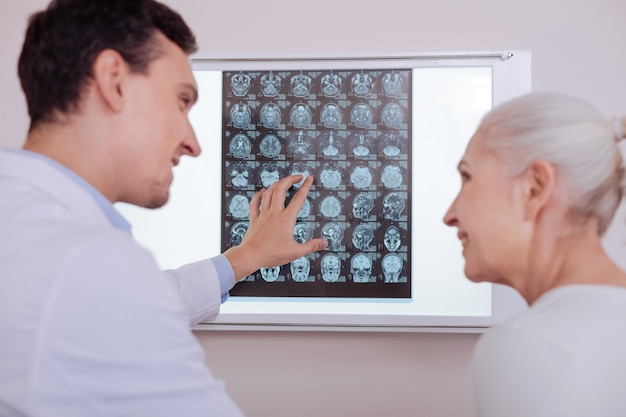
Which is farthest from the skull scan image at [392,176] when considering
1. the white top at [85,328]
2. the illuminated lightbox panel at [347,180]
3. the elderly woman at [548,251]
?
the white top at [85,328]

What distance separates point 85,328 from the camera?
81 cm

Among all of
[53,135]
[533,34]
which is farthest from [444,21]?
[53,135]

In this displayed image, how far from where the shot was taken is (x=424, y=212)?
6.79 feet

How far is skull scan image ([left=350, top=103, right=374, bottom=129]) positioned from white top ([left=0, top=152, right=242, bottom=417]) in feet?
4.28

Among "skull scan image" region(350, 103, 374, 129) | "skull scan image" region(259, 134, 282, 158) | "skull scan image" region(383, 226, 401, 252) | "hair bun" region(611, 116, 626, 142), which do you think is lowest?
"skull scan image" region(383, 226, 401, 252)

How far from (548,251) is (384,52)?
1110 millimetres

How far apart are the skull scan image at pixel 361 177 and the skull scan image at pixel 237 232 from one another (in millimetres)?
371

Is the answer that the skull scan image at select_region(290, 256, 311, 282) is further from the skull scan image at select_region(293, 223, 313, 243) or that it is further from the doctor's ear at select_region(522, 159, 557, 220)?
the doctor's ear at select_region(522, 159, 557, 220)

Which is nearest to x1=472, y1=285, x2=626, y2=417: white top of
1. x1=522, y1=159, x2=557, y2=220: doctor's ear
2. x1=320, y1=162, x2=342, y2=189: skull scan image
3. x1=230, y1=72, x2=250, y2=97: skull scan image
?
x1=522, y1=159, x2=557, y2=220: doctor's ear

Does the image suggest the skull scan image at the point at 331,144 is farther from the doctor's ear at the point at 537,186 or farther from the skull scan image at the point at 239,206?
the doctor's ear at the point at 537,186

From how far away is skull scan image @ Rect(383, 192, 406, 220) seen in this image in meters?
2.07

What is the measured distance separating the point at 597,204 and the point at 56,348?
0.89 meters

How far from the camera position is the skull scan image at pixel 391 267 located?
207 centimetres

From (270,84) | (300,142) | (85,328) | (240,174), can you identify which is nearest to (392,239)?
(300,142)
